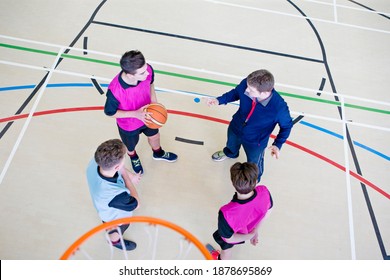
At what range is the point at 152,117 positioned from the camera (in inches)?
120

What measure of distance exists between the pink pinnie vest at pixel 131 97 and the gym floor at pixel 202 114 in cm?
76

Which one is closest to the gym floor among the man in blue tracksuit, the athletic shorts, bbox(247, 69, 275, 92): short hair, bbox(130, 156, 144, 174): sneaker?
bbox(130, 156, 144, 174): sneaker

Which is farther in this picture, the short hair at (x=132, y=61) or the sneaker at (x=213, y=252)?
the sneaker at (x=213, y=252)

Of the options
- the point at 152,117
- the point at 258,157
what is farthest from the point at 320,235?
the point at 152,117

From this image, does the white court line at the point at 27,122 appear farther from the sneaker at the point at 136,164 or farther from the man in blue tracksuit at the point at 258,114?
the man in blue tracksuit at the point at 258,114

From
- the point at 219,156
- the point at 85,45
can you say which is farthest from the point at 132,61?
the point at 85,45

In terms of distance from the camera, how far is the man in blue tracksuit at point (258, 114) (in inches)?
105

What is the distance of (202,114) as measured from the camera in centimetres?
426

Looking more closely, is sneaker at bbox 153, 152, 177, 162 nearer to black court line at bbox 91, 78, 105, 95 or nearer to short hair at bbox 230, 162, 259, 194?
black court line at bbox 91, 78, 105, 95

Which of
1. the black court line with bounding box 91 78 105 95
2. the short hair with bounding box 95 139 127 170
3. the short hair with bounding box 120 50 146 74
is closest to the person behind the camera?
the short hair with bounding box 95 139 127 170

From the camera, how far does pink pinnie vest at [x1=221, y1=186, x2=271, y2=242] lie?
7.89 ft

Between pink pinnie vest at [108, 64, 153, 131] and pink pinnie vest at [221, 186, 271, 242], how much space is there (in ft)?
3.94

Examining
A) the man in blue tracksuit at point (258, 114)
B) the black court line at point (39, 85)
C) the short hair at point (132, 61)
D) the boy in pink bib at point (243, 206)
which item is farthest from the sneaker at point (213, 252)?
the black court line at point (39, 85)

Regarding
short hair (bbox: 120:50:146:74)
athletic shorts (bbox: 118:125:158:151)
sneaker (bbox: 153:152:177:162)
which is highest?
short hair (bbox: 120:50:146:74)
